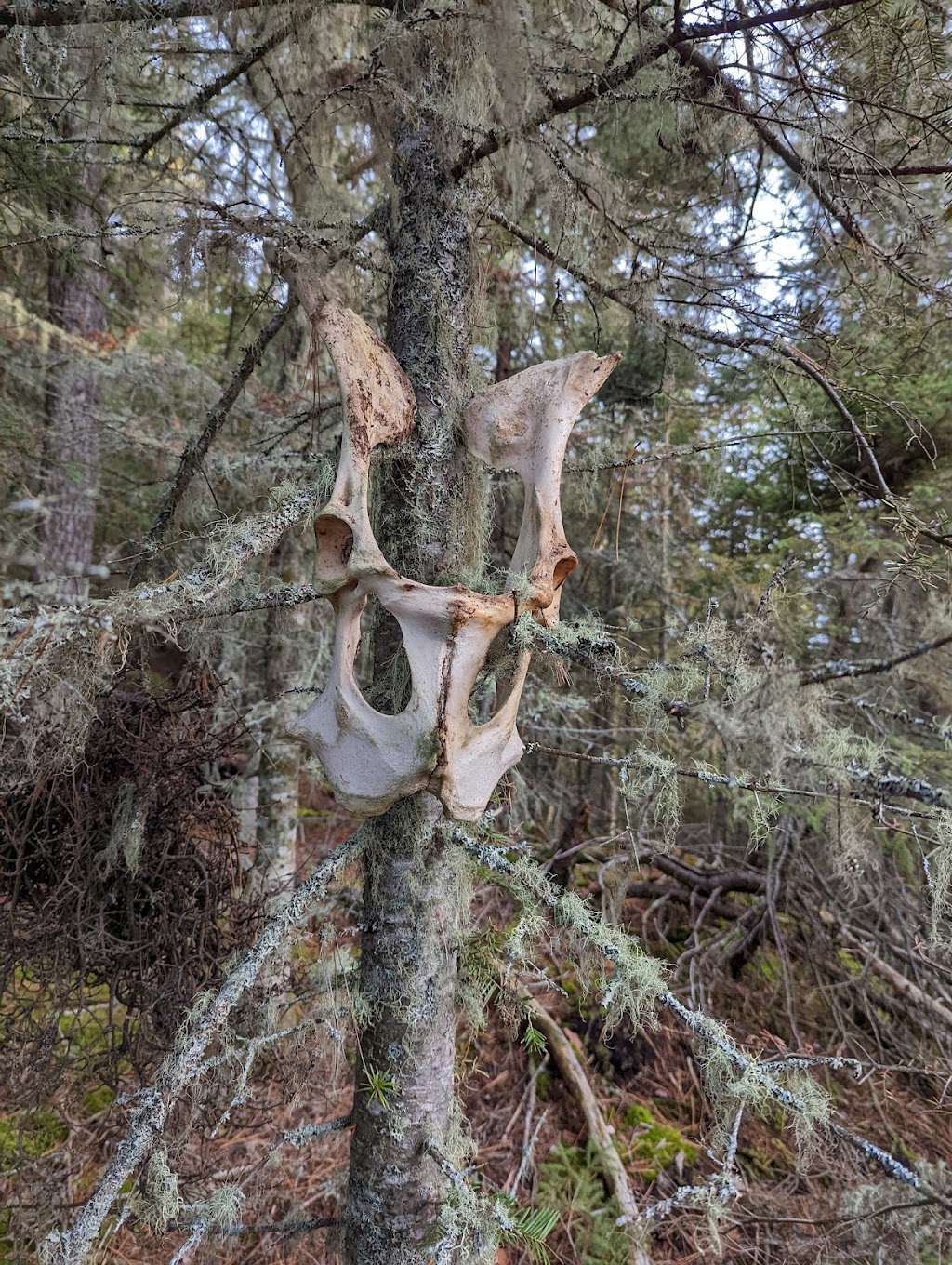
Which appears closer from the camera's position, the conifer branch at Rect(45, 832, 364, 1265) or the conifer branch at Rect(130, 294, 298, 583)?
the conifer branch at Rect(45, 832, 364, 1265)

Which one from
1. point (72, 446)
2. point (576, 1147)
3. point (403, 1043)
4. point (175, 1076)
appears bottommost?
point (576, 1147)

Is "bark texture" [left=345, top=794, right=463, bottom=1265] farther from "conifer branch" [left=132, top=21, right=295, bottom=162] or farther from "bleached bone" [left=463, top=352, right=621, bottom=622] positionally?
"conifer branch" [left=132, top=21, right=295, bottom=162]

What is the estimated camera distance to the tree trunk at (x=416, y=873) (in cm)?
201

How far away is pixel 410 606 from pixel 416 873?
901mm

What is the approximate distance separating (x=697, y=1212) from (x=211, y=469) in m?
4.57

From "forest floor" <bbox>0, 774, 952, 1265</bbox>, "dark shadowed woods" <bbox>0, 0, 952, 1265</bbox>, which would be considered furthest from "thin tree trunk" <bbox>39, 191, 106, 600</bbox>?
"forest floor" <bbox>0, 774, 952, 1265</bbox>

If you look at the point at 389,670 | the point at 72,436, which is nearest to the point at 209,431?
the point at 389,670

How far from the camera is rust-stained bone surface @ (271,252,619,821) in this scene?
1.58m

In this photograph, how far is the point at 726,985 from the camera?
4492 mm

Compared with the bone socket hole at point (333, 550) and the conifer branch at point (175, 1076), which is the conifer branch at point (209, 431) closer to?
the bone socket hole at point (333, 550)

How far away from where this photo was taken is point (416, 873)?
6.61 feet

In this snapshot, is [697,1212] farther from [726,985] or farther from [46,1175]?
[46,1175]

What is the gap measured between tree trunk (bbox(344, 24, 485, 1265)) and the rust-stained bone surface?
19 centimetres

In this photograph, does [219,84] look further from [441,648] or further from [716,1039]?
[716,1039]
